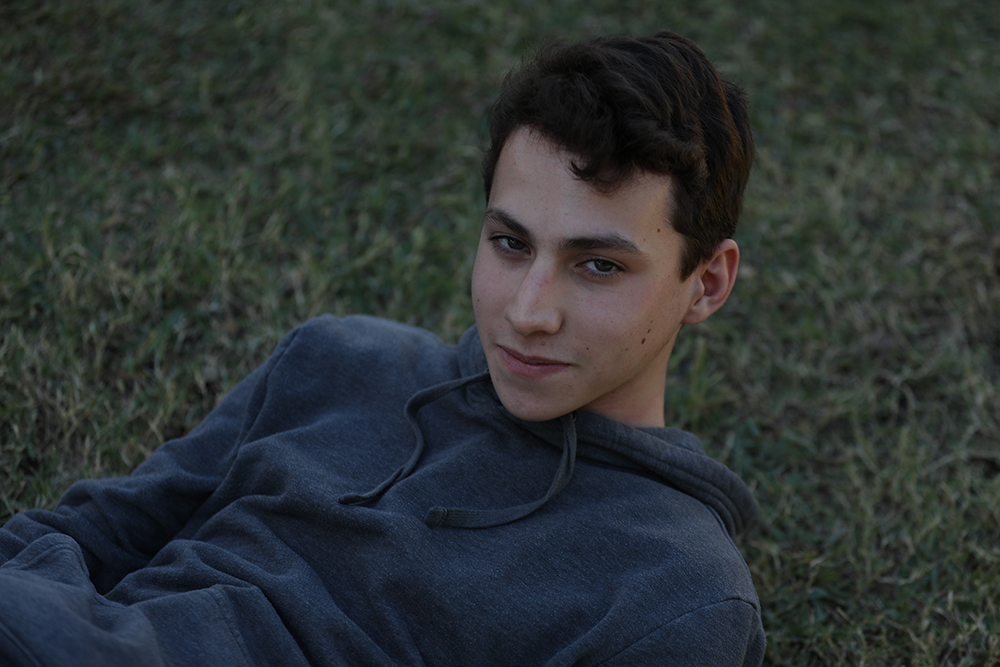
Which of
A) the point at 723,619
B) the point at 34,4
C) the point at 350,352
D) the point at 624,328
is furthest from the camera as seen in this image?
the point at 34,4

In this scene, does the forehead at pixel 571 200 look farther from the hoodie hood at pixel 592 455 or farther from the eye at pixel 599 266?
the hoodie hood at pixel 592 455

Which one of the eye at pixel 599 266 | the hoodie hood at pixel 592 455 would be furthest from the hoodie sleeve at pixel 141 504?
the eye at pixel 599 266

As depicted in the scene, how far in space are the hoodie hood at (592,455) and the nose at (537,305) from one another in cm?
34

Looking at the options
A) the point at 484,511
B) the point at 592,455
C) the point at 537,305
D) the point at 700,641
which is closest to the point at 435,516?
the point at 484,511

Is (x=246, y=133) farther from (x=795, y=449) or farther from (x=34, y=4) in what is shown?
(x=795, y=449)

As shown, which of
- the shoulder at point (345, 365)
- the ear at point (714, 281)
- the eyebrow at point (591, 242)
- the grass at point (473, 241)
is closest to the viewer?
the eyebrow at point (591, 242)

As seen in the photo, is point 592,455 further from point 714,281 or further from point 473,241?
point 473,241

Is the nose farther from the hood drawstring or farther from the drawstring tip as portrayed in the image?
the drawstring tip

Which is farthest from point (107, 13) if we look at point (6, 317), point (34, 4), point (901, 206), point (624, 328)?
point (901, 206)

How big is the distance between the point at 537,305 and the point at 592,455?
516 mm

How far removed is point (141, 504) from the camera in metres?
2.49

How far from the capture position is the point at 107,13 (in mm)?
4918

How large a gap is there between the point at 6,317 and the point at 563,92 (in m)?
2.59

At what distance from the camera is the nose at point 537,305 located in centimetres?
219
